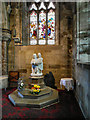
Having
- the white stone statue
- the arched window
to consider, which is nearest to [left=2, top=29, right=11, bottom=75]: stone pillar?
the arched window

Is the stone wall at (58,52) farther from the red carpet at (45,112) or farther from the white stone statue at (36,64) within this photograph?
the red carpet at (45,112)

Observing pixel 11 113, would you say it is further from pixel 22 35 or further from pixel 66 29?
pixel 66 29

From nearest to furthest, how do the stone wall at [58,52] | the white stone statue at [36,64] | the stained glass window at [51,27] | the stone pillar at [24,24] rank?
the white stone statue at [36,64] < the stone wall at [58,52] < the stone pillar at [24,24] < the stained glass window at [51,27]

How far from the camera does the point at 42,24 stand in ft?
25.4

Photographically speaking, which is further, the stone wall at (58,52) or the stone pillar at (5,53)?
the stone wall at (58,52)

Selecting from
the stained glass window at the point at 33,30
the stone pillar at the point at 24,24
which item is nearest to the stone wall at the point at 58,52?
the stone pillar at the point at 24,24

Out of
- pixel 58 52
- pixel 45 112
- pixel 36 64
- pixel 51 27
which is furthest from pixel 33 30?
pixel 45 112

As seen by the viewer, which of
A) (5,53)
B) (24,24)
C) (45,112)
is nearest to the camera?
(45,112)

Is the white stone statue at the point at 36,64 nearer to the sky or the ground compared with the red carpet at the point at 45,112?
nearer to the sky

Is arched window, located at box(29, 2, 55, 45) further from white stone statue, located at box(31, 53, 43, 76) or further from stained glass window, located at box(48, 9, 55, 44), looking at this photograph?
white stone statue, located at box(31, 53, 43, 76)

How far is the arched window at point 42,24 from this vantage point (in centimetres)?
767

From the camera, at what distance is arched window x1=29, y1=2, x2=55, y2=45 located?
25.2 feet

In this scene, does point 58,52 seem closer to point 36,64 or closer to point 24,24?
point 36,64

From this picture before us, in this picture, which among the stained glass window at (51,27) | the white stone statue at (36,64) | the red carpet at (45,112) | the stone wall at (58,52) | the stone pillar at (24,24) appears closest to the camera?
the red carpet at (45,112)
